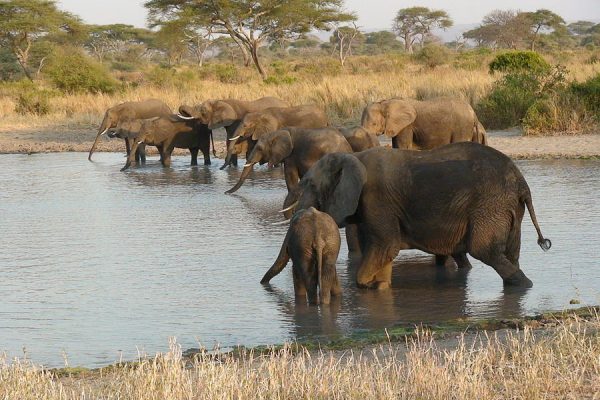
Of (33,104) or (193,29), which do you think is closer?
(33,104)

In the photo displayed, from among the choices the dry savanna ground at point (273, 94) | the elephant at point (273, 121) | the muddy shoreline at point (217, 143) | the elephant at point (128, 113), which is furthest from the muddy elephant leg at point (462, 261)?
the elephant at point (128, 113)

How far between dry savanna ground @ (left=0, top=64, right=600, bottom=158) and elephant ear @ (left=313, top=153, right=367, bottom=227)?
1148 cm

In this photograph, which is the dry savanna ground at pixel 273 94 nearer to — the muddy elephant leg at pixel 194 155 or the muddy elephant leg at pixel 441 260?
the muddy elephant leg at pixel 194 155

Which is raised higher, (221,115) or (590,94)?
(590,94)

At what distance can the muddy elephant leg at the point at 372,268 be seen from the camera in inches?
350

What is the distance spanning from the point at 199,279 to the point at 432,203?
84.5 inches

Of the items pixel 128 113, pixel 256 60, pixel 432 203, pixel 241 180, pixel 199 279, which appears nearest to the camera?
pixel 432 203

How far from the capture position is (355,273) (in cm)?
980

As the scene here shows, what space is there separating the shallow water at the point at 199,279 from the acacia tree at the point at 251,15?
31181 millimetres

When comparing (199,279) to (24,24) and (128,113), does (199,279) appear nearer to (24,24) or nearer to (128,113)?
(128,113)

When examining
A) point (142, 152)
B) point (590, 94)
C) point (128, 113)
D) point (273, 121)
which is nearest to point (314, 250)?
point (273, 121)

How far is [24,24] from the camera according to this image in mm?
50312

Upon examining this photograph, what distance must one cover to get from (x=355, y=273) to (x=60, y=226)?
4720mm

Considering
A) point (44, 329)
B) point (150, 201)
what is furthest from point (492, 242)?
point (150, 201)
